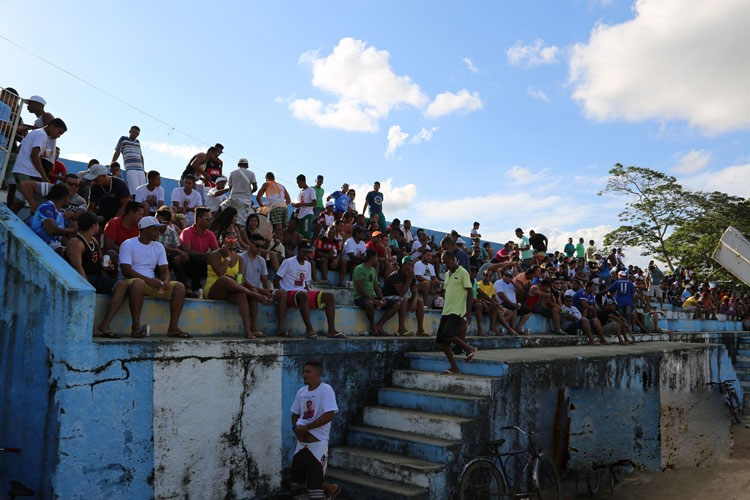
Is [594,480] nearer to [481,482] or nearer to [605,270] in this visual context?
[481,482]

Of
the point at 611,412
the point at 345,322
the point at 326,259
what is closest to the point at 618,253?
the point at 611,412

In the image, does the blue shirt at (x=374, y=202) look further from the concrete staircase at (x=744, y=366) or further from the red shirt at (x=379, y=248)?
the concrete staircase at (x=744, y=366)

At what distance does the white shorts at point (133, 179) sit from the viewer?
34.6ft

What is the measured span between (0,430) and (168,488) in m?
1.55

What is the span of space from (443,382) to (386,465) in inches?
57.5

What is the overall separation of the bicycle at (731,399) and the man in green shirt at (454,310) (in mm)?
9050

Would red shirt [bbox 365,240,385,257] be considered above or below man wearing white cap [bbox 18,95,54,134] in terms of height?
below

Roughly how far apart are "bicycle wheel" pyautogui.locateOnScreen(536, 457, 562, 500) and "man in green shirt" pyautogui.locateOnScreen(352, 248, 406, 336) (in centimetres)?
307

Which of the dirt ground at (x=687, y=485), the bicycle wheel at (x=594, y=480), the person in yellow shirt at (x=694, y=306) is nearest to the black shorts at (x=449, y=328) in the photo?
the bicycle wheel at (x=594, y=480)

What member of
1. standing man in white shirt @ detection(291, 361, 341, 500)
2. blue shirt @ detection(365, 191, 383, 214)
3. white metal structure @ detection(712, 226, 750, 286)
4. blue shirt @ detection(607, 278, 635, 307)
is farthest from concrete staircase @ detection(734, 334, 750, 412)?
standing man in white shirt @ detection(291, 361, 341, 500)

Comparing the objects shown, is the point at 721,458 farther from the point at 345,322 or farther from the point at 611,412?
the point at 345,322

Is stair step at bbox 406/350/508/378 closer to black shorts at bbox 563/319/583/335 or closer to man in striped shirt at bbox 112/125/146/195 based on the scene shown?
man in striped shirt at bbox 112/125/146/195

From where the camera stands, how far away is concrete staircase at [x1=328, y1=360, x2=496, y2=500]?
620 centimetres

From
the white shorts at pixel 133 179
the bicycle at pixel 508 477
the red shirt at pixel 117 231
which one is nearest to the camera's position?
the bicycle at pixel 508 477
